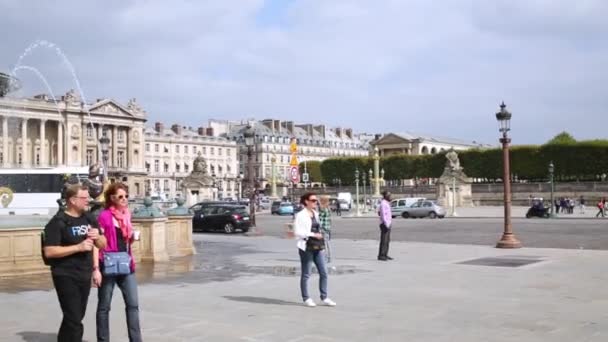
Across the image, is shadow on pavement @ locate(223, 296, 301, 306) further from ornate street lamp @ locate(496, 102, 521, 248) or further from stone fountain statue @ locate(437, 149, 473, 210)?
stone fountain statue @ locate(437, 149, 473, 210)

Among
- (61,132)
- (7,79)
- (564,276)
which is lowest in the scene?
(564,276)

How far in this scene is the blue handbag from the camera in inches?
269

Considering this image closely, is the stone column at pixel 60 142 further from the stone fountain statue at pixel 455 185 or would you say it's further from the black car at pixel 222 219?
the black car at pixel 222 219

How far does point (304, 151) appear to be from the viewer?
514 feet

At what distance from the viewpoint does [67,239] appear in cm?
613

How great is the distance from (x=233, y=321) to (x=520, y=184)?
239 ft

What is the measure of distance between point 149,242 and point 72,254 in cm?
1060

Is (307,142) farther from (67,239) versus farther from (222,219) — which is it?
(67,239)

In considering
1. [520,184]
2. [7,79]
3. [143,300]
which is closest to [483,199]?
[520,184]

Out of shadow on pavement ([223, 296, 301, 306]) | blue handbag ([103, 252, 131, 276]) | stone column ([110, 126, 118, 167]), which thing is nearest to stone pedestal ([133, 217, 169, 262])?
shadow on pavement ([223, 296, 301, 306])

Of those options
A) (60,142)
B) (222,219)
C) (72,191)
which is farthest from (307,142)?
(72,191)

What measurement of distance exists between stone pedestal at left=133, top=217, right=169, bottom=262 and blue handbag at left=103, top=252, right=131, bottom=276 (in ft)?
31.9

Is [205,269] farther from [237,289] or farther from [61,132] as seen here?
[61,132]

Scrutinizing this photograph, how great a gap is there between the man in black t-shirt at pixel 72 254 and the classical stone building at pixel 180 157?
5150 inches
